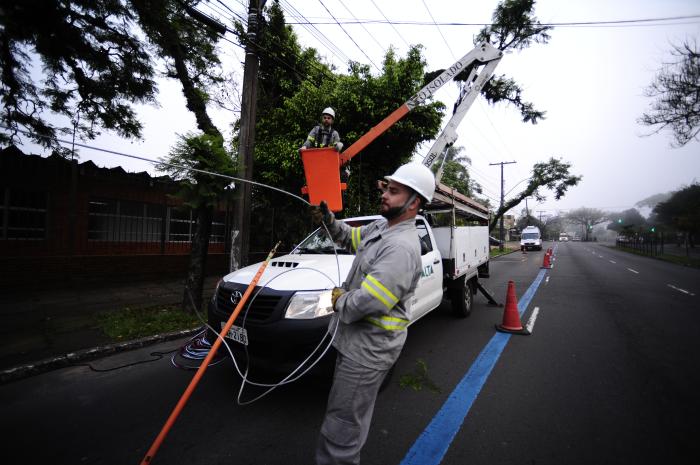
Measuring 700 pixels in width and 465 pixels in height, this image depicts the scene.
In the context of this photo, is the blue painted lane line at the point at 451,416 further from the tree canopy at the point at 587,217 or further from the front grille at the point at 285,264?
the tree canopy at the point at 587,217

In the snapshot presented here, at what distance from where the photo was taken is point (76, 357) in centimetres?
380

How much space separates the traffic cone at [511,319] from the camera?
16.7 feet

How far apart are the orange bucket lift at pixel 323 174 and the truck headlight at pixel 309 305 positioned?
1.62m

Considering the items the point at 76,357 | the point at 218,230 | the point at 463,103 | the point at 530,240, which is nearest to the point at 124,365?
the point at 76,357

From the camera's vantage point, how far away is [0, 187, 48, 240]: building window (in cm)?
724

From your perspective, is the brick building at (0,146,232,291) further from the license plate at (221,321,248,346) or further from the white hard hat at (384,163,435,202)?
the white hard hat at (384,163,435,202)

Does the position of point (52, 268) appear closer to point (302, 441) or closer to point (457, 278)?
point (302, 441)

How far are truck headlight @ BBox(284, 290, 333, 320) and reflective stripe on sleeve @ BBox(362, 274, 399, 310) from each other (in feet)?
3.96

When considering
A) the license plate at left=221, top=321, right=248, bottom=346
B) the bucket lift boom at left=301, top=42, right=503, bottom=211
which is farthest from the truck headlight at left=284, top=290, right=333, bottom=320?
the bucket lift boom at left=301, top=42, right=503, bottom=211

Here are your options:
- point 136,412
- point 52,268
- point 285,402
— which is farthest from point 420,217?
point 52,268

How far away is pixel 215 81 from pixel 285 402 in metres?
8.40

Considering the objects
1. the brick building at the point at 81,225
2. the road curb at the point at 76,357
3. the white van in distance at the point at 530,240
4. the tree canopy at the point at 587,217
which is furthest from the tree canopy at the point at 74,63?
the tree canopy at the point at 587,217

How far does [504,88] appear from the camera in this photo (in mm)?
14344

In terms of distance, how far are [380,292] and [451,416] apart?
74.6 inches
